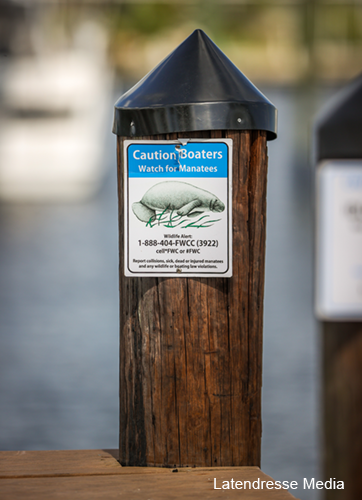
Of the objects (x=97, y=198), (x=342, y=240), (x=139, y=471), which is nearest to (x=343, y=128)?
(x=342, y=240)

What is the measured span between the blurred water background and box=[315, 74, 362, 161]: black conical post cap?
0.92 ft

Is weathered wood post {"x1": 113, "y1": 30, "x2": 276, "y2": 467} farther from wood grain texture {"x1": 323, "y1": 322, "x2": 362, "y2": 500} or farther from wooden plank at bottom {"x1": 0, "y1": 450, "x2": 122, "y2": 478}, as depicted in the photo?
wood grain texture {"x1": 323, "y1": 322, "x2": 362, "y2": 500}

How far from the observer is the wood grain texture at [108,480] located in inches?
78.8

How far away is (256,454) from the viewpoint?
7.37ft

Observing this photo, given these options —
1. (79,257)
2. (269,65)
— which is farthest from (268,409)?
(269,65)

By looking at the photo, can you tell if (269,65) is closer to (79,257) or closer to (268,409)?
(79,257)

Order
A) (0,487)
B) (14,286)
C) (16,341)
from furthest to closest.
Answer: (14,286) < (16,341) < (0,487)

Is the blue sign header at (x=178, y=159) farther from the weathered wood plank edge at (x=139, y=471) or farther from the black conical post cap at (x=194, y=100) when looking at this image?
the weathered wood plank edge at (x=139, y=471)

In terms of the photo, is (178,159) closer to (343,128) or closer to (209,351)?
(209,351)

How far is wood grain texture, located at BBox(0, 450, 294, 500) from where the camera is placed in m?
2.00

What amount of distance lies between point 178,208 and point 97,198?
24082mm

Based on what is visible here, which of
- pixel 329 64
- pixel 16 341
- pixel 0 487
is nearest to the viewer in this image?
pixel 0 487

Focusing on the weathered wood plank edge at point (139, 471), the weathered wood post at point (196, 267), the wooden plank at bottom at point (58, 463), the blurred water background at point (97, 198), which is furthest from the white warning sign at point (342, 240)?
the wooden plank at bottom at point (58, 463)

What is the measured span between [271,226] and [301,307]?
33.9 ft
